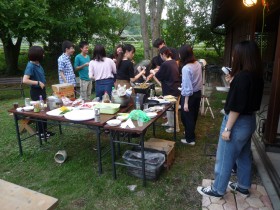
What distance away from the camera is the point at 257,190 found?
305 centimetres

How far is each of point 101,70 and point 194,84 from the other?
1761mm

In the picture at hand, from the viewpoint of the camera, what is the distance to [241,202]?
9.29ft

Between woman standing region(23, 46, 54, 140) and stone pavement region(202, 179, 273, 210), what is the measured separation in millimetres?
3244

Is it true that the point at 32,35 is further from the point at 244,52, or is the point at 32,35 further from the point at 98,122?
the point at 244,52

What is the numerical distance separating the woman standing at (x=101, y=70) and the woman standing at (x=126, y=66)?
0.45 ft

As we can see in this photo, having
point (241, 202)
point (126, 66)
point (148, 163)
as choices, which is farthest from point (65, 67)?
point (241, 202)

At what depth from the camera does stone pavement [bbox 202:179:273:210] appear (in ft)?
9.03

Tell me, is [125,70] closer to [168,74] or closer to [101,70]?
[101,70]

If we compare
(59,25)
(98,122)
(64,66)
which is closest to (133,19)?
(59,25)

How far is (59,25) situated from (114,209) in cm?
1031

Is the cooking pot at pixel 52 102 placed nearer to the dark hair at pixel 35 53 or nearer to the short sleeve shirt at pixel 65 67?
the dark hair at pixel 35 53

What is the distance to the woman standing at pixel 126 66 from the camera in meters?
4.69

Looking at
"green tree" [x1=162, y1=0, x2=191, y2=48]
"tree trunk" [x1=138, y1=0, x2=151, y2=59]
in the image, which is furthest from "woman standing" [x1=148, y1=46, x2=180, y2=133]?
"green tree" [x1=162, y1=0, x2=191, y2=48]

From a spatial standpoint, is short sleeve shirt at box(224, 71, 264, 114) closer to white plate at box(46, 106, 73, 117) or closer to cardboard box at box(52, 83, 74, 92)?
white plate at box(46, 106, 73, 117)
